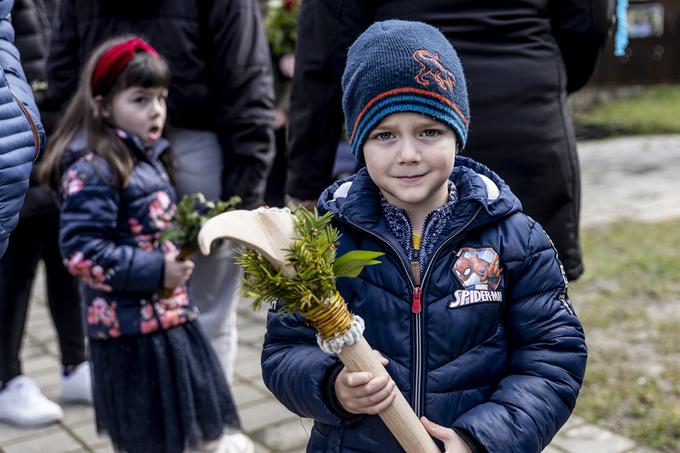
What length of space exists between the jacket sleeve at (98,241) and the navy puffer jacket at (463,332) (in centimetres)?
120

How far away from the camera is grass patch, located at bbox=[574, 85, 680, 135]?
14.2 metres

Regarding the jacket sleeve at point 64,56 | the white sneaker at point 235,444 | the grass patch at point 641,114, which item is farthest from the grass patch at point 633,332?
the grass patch at point 641,114

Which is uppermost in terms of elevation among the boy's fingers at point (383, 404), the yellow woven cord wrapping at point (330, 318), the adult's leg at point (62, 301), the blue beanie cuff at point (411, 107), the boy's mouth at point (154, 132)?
the blue beanie cuff at point (411, 107)

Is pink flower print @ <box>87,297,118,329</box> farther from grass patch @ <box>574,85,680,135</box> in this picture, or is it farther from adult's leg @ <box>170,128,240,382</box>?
grass patch @ <box>574,85,680,135</box>

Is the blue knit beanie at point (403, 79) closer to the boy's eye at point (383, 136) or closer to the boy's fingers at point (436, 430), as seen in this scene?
the boy's eye at point (383, 136)

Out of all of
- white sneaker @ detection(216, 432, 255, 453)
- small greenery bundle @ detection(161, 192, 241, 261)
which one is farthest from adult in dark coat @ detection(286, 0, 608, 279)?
white sneaker @ detection(216, 432, 255, 453)

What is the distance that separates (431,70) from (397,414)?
2.21ft

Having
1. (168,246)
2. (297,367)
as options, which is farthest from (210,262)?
(297,367)

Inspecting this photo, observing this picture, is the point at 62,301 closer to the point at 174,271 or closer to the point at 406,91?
the point at 174,271

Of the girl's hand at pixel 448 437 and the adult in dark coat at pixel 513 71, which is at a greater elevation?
the adult in dark coat at pixel 513 71

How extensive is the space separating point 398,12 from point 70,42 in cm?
152

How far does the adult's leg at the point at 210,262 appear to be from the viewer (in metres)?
3.30

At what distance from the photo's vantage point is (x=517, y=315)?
5.99 ft

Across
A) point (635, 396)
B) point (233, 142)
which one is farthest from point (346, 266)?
point (635, 396)
